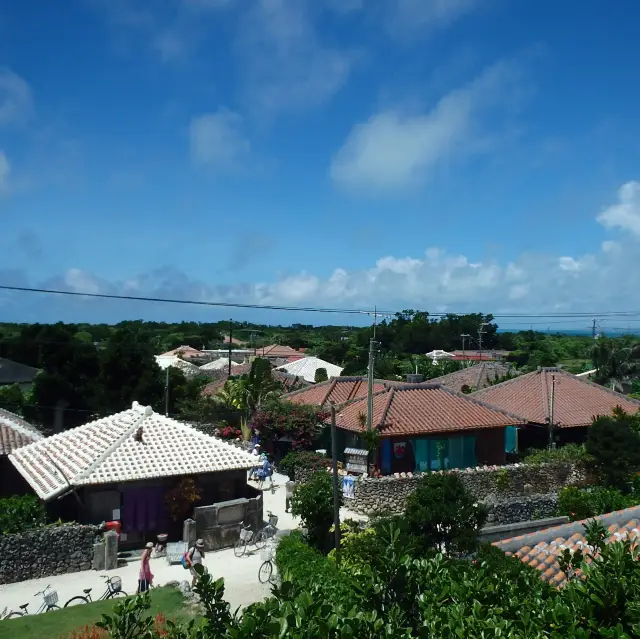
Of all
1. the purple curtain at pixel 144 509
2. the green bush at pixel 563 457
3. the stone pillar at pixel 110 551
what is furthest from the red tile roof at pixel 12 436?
the green bush at pixel 563 457

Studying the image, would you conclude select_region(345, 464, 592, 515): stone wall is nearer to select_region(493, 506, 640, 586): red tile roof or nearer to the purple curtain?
the purple curtain

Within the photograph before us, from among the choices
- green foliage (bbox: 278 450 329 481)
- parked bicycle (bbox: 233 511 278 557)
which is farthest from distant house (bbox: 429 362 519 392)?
parked bicycle (bbox: 233 511 278 557)

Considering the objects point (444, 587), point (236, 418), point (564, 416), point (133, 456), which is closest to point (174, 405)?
point (236, 418)

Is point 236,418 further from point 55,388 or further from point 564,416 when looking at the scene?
point 564,416

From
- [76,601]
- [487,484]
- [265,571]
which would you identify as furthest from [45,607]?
[487,484]

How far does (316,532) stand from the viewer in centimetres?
1812

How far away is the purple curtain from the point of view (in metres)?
18.7

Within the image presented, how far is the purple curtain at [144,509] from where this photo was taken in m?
18.7

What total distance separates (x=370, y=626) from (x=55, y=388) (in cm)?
3646

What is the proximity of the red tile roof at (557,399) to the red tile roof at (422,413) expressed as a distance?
145 inches

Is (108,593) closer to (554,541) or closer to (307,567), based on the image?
(307,567)

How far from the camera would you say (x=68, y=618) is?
13406 mm

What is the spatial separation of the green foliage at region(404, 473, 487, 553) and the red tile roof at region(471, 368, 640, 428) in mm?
17957

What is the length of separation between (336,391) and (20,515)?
20.7 m
